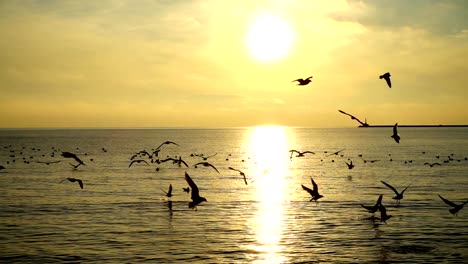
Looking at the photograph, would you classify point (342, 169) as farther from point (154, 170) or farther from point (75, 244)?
point (75, 244)

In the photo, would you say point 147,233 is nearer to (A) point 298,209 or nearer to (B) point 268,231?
(B) point 268,231

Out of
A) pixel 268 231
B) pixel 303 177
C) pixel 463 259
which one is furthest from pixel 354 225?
pixel 303 177

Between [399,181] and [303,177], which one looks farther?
[303,177]

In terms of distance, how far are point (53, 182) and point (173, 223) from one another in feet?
115

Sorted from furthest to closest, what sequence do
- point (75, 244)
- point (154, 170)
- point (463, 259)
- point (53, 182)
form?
A: point (154, 170) → point (53, 182) → point (75, 244) → point (463, 259)

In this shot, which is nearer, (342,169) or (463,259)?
(463,259)

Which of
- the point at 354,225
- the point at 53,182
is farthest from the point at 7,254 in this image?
the point at 53,182

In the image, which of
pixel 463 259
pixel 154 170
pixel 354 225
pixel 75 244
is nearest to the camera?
pixel 463 259

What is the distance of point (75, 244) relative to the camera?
109ft

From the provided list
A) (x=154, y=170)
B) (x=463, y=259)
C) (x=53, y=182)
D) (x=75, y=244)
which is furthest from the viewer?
(x=154, y=170)

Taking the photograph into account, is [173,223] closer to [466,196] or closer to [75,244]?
[75,244]

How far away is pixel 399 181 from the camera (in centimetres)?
7219

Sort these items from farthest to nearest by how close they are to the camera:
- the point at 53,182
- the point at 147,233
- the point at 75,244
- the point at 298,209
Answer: the point at 53,182
the point at 298,209
the point at 147,233
the point at 75,244

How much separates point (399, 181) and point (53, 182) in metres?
45.9
